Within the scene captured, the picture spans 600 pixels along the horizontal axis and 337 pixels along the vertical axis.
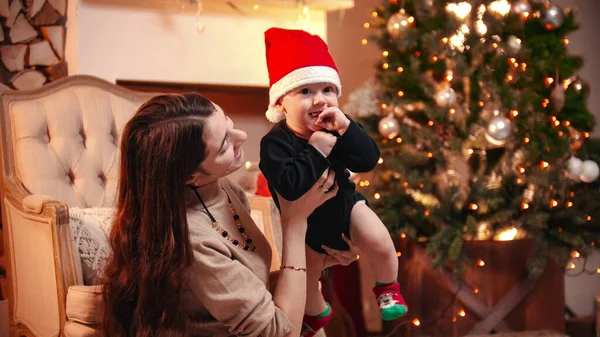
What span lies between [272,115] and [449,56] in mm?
1565

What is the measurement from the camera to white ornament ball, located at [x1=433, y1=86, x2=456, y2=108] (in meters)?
3.07

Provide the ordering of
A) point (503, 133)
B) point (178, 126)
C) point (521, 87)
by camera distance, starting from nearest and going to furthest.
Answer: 1. point (178, 126)
2. point (503, 133)
3. point (521, 87)

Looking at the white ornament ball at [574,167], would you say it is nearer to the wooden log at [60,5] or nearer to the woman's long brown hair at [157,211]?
the woman's long brown hair at [157,211]

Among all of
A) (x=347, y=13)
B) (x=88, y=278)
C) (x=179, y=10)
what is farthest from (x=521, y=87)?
(x=88, y=278)

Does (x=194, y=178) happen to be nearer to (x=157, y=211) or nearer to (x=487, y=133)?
(x=157, y=211)

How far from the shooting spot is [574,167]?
308 cm

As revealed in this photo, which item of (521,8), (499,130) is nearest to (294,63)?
(499,130)

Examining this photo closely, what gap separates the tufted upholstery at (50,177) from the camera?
212cm

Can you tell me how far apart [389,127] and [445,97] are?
10.8 inches

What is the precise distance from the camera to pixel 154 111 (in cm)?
154

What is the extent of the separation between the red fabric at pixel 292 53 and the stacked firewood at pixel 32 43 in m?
1.87

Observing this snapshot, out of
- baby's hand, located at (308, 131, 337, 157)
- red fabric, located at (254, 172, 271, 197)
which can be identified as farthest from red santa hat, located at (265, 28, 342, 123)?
red fabric, located at (254, 172, 271, 197)

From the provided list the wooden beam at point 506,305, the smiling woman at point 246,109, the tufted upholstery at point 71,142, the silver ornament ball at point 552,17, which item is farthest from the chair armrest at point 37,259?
the silver ornament ball at point 552,17

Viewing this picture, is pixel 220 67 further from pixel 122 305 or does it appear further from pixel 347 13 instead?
pixel 122 305
